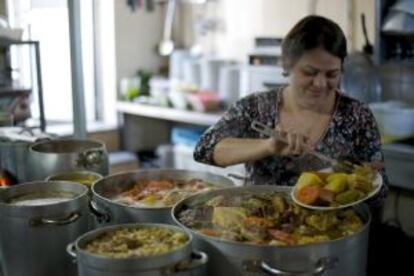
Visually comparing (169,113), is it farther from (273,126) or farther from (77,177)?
(77,177)

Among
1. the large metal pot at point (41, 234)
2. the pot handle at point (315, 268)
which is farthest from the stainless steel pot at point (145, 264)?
the large metal pot at point (41, 234)

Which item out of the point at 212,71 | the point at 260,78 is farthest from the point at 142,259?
the point at 212,71

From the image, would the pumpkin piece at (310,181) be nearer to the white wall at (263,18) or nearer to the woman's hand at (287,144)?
the woman's hand at (287,144)

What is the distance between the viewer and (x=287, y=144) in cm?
141

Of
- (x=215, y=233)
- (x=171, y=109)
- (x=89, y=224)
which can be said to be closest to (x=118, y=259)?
(x=215, y=233)

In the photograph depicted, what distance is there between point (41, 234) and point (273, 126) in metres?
0.78

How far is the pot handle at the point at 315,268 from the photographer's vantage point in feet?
3.16

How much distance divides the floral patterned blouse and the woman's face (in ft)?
0.31

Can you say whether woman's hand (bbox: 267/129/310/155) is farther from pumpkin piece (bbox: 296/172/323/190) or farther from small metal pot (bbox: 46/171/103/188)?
small metal pot (bbox: 46/171/103/188)

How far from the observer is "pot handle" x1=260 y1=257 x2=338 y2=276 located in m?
0.96

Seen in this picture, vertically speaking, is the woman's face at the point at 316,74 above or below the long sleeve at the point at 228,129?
above

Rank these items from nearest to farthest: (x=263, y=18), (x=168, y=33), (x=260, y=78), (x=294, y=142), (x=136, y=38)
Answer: (x=294, y=142), (x=260, y=78), (x=263, y=18), (x=136, y=38), (x=168, y=33)

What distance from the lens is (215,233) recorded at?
1.10 m

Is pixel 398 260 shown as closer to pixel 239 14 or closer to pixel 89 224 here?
pixel 89 224
